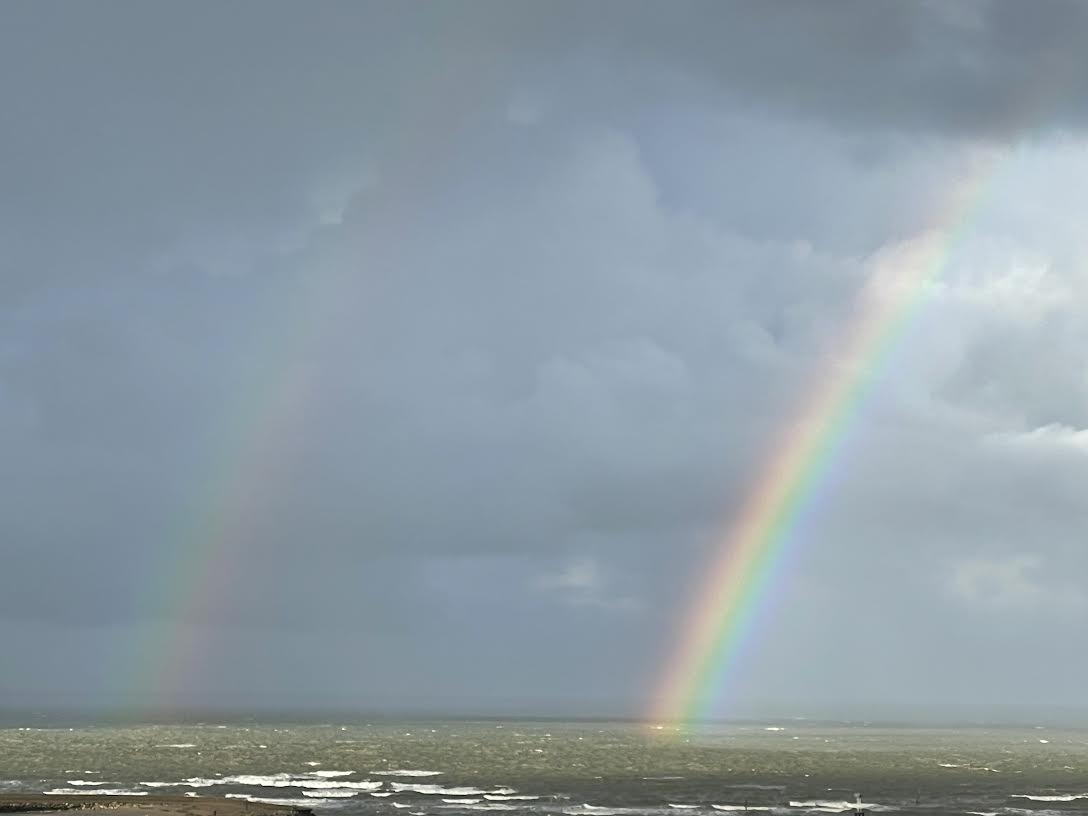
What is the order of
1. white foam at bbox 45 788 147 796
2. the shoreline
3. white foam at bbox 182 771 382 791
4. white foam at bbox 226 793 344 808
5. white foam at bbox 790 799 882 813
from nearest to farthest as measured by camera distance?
1. the shoreline
2. white foam at bbox 226 793 344 808
3. white foam at bbox 790 799 882 813
4. white foam at bbox 45 788 147 796
5. white foam at bbox 182 771 382 791

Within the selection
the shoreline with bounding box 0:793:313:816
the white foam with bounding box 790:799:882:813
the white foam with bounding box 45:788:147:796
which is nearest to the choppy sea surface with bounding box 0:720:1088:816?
the white foam with bounding box 790:799:882:813

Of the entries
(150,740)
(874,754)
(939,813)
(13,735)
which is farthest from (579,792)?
(13,735)

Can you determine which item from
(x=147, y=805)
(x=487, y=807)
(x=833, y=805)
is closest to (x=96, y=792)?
(x=147, y=805)

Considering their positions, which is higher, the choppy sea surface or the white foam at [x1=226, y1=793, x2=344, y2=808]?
the choppy sea surface

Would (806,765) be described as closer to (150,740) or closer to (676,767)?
(676,767)

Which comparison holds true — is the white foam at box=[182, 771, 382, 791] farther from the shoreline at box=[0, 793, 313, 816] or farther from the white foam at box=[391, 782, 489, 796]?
the shoreline at box=[0, 793, 313, 816]

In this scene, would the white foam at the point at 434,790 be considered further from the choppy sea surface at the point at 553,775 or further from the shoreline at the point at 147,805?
the shoreline at the point at 147,805

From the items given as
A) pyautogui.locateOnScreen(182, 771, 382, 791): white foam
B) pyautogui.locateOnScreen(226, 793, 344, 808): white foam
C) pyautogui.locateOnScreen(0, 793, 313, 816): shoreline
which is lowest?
pyautogui.locateOnScreen(226, 793, 344, 808): white foam

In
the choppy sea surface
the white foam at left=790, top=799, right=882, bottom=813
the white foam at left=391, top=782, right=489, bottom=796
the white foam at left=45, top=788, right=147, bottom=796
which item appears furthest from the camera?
the white foam at left=391, top=782, right=489, bottom=796
